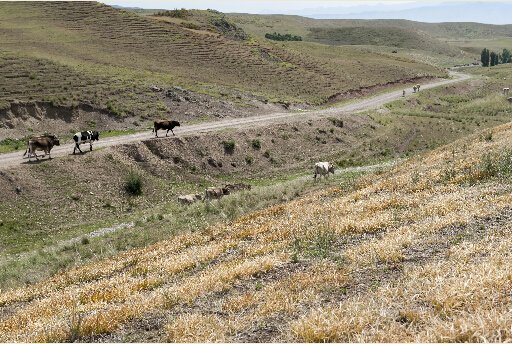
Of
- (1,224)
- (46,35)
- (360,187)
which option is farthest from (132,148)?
(46,35)

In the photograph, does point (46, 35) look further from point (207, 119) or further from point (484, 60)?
point (484, 60)

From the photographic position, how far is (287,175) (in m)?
36.6

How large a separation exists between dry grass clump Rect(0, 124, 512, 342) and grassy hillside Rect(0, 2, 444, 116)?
3608 cm

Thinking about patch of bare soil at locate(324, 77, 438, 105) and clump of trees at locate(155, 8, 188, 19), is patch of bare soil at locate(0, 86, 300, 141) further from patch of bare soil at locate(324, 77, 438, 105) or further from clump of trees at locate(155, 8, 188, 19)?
clump of trees at locate(155, 8, 188, 19)

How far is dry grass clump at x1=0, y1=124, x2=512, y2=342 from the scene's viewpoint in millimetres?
5707

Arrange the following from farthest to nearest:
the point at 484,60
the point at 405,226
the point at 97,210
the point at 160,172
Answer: the point at 484,60, the point at 160,172, the point at 97,210, the point at 405,226

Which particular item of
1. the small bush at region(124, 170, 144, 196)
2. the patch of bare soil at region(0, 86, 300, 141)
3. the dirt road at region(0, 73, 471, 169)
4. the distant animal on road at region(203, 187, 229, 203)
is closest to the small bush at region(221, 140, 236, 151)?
the dirt road at region(0, 73, 471, 169)

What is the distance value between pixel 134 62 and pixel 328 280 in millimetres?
64971

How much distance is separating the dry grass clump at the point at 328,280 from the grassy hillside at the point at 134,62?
36081 mm

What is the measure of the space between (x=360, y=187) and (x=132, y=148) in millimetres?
23121

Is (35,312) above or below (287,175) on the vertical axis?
above

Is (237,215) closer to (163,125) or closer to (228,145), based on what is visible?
(228,145)

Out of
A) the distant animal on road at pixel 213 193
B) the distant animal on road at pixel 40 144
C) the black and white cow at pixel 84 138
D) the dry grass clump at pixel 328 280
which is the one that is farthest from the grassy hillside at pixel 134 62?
the dry grass clump at pixel 328 280

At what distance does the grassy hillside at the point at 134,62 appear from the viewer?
46.3m
